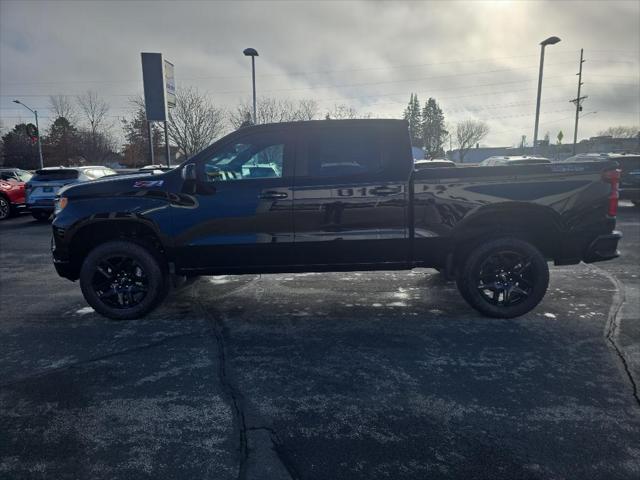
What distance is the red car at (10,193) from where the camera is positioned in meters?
14.2

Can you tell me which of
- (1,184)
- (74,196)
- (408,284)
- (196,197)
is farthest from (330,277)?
(1,184)

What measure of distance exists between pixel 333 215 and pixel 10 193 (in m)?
14.4

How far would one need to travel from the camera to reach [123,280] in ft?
15.4

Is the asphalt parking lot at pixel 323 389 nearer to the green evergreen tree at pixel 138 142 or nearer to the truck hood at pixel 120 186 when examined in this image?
the truck hood at pixel 120 186

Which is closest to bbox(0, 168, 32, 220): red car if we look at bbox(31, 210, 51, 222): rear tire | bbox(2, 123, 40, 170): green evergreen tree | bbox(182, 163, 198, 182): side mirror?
bbox(31, 210, 51, 222): rear tire

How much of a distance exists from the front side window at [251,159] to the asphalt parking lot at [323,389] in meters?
1.58

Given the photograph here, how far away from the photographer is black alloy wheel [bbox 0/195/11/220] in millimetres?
14156

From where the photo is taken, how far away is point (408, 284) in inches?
238

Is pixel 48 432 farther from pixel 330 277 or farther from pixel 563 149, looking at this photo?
pixel 563 149

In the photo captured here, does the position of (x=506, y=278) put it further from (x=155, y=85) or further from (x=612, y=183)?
(x=155, y=85)

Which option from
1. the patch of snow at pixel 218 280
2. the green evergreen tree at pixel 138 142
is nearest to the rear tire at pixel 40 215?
the patch of snow at pixel 218 280

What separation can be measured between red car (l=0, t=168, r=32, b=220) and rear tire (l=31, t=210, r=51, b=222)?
1261mm

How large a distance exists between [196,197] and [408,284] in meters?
3.19

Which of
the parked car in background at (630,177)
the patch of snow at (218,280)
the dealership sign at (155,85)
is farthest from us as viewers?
the dealership sign at (155,85)
